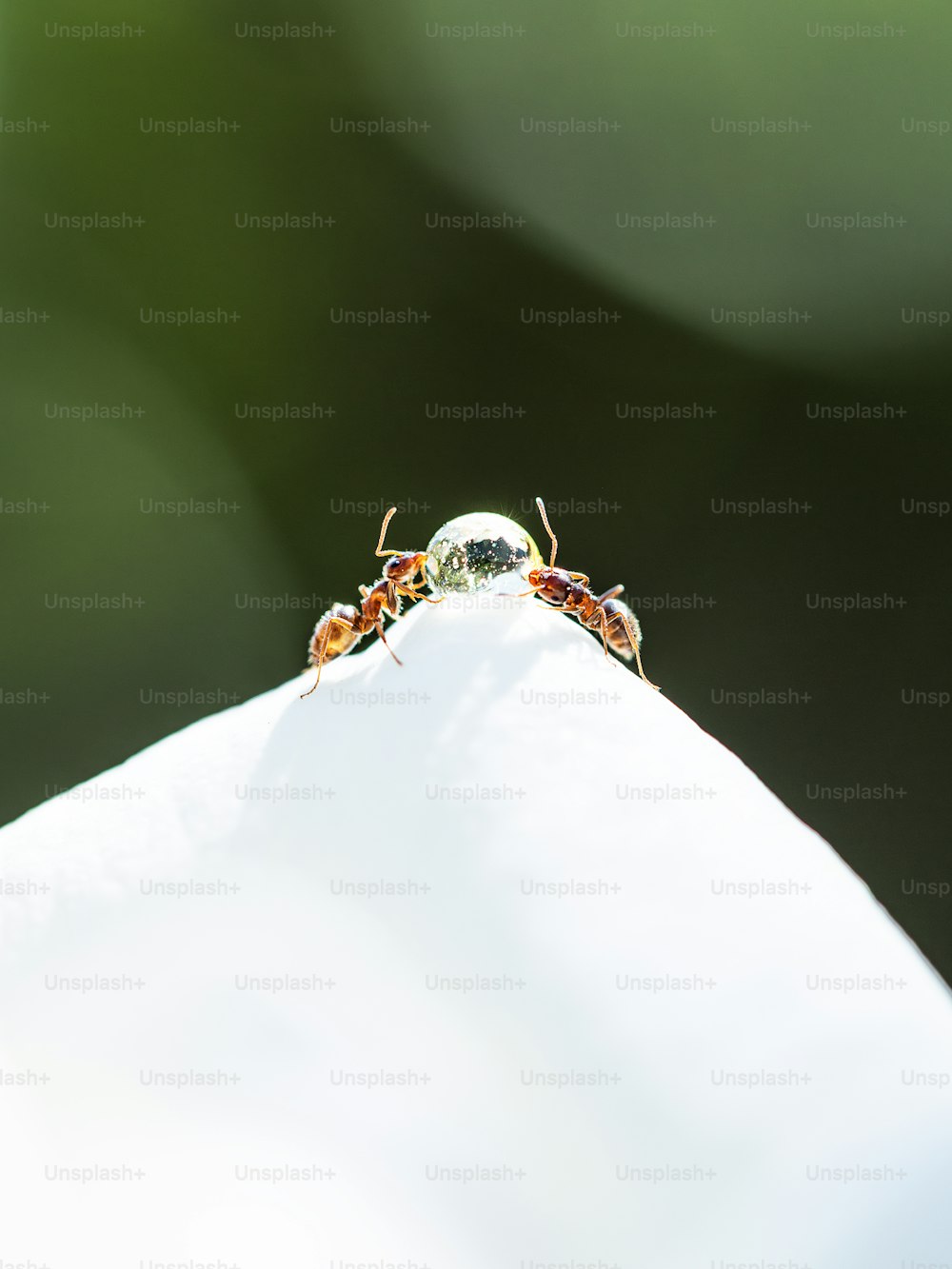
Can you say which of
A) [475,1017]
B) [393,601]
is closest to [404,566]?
[393,601]

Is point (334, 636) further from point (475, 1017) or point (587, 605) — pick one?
point (475, 1017)

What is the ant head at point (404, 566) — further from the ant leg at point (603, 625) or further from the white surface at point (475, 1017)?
the white surface at point (475, 1017)

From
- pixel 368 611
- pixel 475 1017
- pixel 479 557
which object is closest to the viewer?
pixel 475 1017

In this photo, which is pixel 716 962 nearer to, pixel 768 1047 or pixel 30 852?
pixel 768 1047

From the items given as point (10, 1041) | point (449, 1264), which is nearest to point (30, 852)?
point (10, 1041)

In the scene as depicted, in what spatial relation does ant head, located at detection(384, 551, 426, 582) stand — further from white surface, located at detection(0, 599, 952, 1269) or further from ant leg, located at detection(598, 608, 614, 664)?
white surface, located at detection(0, 599, 952, 1269)

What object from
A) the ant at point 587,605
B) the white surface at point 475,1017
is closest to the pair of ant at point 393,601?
the ant at point 587,605
